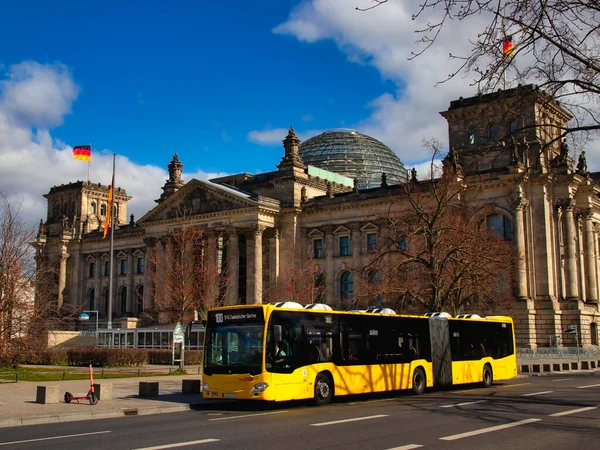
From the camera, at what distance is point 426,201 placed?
50.8 meters

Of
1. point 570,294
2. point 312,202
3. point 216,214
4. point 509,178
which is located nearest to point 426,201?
point 509,178

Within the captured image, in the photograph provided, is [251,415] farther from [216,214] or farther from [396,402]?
[216,214]

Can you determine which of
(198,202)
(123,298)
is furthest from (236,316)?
(123,298)

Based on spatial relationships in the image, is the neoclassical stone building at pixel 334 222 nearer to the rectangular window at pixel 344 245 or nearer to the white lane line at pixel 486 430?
the rectangular window at pixel 344 245

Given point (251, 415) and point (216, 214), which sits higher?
point (216, 214)

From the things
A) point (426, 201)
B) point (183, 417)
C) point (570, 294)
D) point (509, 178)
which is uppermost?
point (509, 178)

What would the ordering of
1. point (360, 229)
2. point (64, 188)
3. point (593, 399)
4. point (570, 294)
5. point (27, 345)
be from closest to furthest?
point (593, 399) < point (27, 345) < point (570, 294) < point (360, 229) < point (64, 188)

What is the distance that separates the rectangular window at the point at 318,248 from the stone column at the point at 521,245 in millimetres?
22358

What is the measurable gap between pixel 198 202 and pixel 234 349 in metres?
59.1

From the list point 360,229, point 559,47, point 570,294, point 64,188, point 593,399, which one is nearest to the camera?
point 559,47

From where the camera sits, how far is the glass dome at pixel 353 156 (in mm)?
96188

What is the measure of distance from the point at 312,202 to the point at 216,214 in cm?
1067

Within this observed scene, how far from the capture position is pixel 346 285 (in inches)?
2916

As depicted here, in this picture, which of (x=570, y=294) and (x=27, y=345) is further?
(x=570, y=294)
